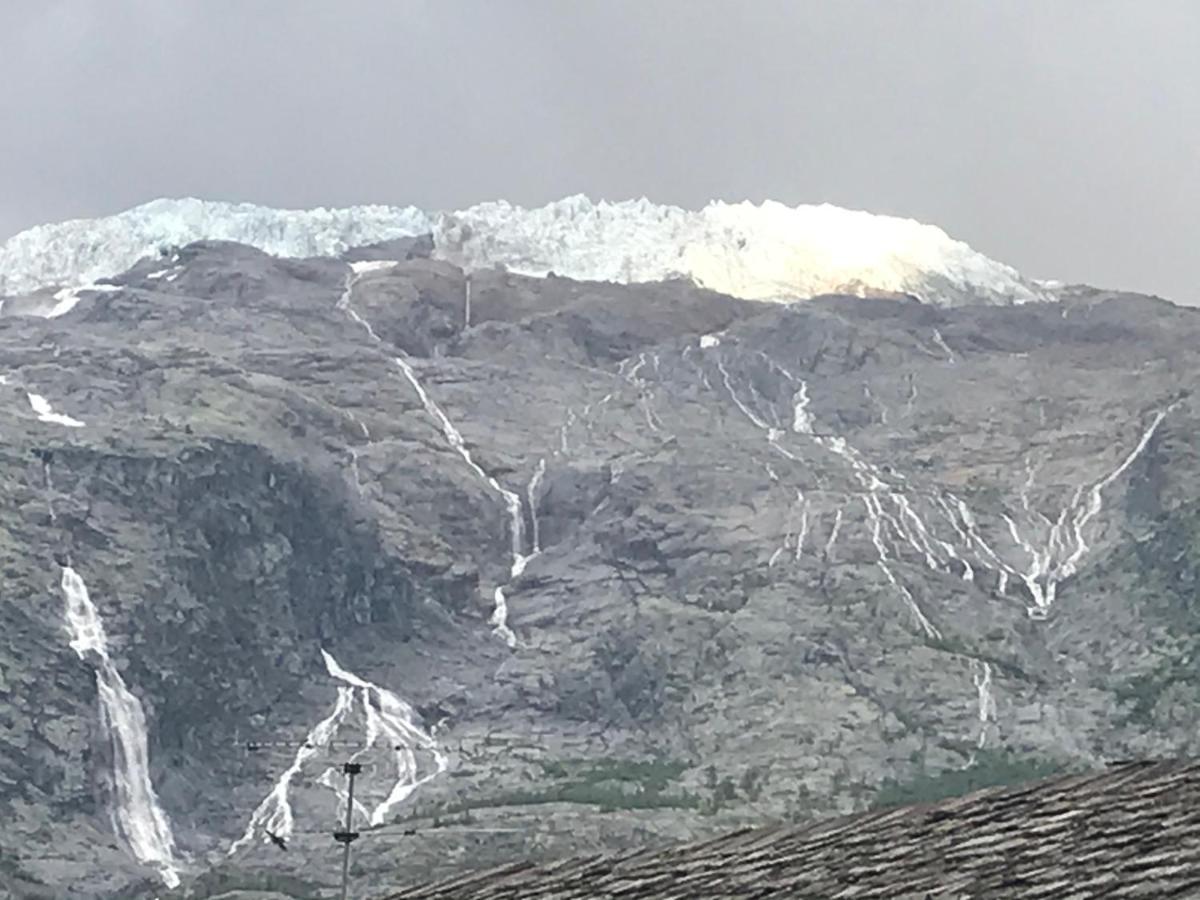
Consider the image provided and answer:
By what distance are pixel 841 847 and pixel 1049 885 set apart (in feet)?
16.0

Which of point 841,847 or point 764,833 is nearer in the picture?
point 841,847

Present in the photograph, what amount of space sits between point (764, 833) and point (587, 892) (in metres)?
2.22

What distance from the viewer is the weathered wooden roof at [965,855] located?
1703cm

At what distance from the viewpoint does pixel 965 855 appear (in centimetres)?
1923

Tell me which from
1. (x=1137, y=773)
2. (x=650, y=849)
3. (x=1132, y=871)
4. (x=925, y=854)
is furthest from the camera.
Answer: (x=650, y=849)

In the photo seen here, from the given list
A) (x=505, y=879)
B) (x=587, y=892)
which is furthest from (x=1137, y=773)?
(x=505, y=879)

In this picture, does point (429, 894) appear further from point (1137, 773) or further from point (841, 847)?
point (1137, 773)

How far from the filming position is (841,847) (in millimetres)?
21625

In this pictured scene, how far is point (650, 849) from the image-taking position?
25.5 metres

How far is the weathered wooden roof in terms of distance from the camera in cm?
1703

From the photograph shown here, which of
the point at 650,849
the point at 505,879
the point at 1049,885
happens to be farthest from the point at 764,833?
the point at 1049,885

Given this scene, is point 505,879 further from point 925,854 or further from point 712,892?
point 925,854

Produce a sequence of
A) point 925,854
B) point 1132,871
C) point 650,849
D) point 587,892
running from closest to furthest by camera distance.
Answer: point 1132,871, point 925,854, point 587,892, point 650,849

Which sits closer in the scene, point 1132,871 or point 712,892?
point 1132,871
